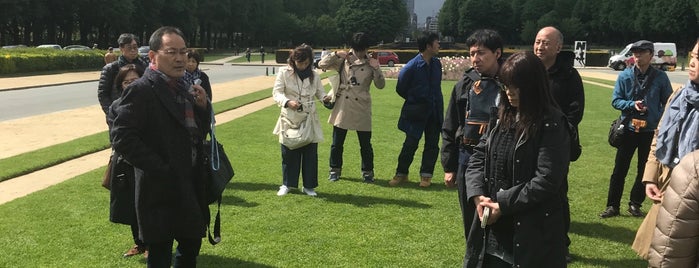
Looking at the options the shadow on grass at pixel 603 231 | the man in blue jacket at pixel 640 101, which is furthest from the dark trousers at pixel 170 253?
the man in blue jacket at pixel 640 101

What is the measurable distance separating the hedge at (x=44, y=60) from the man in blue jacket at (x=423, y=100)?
30.8 m

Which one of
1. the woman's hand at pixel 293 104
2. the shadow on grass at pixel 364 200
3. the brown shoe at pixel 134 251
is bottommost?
the brown shoe at pixel 134 251

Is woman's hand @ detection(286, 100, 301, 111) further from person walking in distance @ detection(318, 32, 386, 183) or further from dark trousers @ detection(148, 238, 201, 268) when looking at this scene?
dark trousers @ detection(148, 238, 201, 268)

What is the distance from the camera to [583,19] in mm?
100625

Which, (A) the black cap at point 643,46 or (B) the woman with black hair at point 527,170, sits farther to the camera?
Answer: (A) the black cap at point 643,46

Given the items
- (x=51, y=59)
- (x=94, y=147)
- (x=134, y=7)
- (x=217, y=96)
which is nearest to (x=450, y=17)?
(x=134, y=7)

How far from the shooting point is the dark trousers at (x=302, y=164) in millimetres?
6645

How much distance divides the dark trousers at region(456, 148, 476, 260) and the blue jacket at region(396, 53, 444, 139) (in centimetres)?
298

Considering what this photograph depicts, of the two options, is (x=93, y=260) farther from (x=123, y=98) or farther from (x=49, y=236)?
(x=123, y=98)

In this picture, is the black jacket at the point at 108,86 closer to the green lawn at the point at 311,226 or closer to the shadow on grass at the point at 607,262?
the green lawn at the point at 311,226

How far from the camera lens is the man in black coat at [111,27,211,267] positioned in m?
3.19

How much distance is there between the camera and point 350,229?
5555mm

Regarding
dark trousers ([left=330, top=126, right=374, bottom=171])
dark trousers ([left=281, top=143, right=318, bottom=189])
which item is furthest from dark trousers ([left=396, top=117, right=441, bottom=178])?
dark trousers ([left=281, top=143, right=318, bottom=189])

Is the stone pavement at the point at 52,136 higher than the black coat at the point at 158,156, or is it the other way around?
the black coat at the point at 158,156
